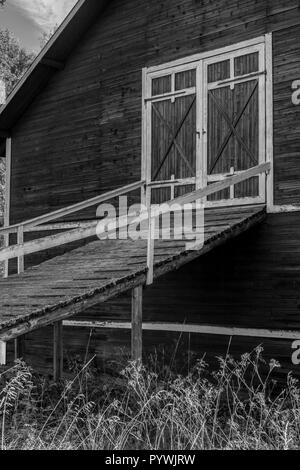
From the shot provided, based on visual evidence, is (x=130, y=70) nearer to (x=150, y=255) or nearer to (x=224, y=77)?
(x=224, y=77)

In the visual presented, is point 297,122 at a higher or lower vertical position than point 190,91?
lower

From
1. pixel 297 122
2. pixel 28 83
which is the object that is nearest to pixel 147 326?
pixel 297 122

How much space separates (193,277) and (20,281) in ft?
9.49

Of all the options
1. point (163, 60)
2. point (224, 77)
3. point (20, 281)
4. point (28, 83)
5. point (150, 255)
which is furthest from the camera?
point (28, 83)

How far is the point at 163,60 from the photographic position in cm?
1155

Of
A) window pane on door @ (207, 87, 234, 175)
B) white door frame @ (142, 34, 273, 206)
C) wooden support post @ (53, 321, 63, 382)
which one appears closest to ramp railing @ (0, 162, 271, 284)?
white door frame @ (142, 34, 273, 206)

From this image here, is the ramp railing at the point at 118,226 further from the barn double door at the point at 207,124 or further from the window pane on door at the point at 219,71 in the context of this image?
the window pane on door at the point at 219,71

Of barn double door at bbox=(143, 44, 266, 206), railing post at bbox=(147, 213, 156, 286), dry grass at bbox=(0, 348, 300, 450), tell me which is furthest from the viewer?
barn double door at bbox=(143, 44, 266, 206)

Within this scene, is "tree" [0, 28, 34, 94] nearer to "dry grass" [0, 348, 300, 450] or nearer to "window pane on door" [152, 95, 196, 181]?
"window pane on door" [152, 95, 196, 181]

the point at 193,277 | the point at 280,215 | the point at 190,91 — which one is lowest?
the point at 193,277

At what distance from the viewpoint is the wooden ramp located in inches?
292

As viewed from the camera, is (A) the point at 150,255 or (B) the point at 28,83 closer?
(A) the point at 150,255

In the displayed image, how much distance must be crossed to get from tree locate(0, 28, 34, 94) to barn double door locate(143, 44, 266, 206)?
1874cm

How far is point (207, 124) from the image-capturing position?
1082cm
